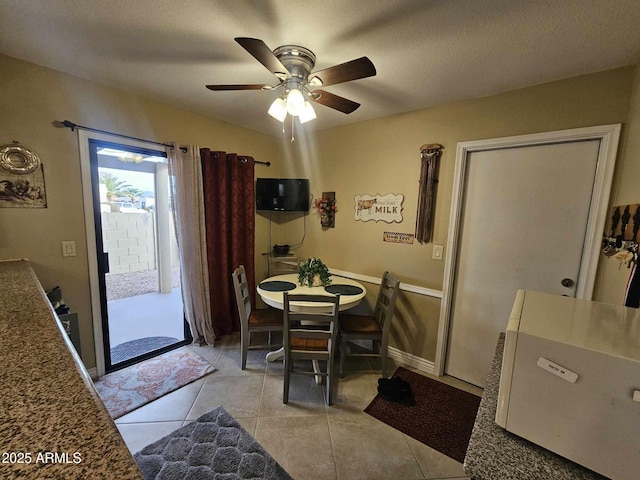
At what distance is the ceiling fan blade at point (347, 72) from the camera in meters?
1.22

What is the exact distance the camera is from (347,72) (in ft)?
4.29

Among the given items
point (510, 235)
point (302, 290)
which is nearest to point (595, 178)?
point (510, 235)

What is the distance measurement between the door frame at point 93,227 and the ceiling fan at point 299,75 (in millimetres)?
1144

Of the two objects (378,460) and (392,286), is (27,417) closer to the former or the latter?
(378,460)

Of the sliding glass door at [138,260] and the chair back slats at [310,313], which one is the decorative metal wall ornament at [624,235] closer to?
the chair back slats at [310,313]

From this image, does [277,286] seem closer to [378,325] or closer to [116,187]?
[378,325]

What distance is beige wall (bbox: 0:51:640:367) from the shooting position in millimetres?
1647

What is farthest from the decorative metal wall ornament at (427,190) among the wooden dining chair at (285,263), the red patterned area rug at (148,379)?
the red patterned area rug at (148,379)

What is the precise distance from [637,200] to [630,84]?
764mm

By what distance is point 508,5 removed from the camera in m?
1.14

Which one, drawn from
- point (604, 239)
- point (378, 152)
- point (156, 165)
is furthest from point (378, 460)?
point (156, 165)

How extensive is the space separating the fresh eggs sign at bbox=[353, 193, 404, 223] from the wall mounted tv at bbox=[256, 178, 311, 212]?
661 millimetres

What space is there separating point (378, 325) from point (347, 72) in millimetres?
1975

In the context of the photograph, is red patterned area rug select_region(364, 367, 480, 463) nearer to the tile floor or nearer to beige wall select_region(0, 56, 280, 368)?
the tile floor
